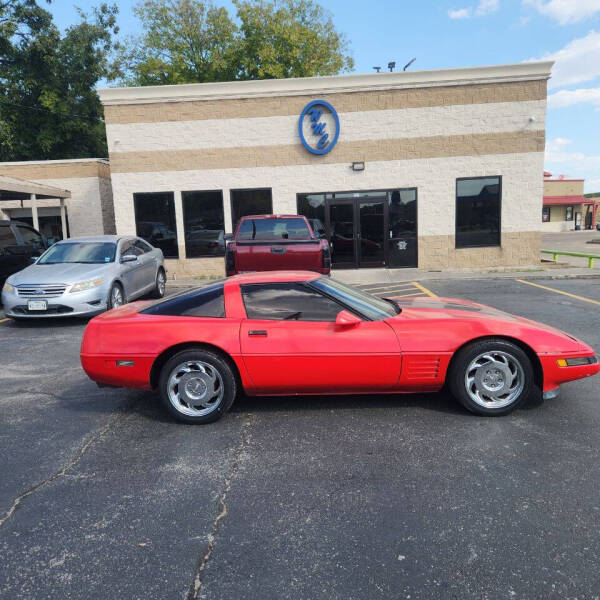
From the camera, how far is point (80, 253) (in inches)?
395

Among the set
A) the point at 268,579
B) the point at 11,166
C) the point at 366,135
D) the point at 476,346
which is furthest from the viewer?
the point at 11,166

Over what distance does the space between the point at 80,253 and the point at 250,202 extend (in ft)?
24.8

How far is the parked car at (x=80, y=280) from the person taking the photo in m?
8.53

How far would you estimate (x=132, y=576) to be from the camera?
7.88 ft

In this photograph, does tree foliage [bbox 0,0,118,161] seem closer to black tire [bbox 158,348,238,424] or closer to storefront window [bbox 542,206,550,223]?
black tire [bbox 158,348,238,424]

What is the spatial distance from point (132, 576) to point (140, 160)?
15.9 meters

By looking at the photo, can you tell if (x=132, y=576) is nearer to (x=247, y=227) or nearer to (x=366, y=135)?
(x=247, y=227)

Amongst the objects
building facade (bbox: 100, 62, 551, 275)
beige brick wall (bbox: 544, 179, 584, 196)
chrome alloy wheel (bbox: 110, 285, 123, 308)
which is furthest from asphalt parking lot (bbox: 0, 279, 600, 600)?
beige brick wall (bbox: 544, 179, 584, 196)

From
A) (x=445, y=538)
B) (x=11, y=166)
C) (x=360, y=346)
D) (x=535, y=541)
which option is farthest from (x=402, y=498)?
(x=11, y=166)

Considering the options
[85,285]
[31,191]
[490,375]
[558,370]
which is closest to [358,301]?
[490,375]

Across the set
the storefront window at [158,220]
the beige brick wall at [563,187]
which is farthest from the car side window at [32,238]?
the beige brick wall at [563,187]

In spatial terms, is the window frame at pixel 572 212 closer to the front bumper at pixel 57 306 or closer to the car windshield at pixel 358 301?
the front bumper at pixel 57 306

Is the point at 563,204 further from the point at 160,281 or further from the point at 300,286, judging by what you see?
the point at 300,286

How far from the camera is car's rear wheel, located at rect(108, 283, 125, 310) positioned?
29.8 ft
